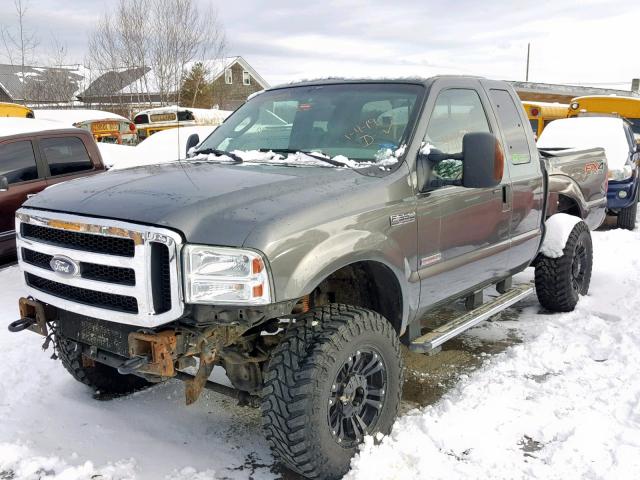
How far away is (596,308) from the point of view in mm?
5672

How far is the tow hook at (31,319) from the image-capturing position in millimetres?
3197

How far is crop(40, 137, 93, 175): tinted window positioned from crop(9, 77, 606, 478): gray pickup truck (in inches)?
138

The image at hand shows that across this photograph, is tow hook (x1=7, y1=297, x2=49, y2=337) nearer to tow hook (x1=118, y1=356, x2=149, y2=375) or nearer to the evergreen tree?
tow hook (x1=118, y1=356, x2=149, y2=375)

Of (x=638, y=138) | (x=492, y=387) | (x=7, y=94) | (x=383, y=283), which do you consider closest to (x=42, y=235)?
(x=383, y=283)

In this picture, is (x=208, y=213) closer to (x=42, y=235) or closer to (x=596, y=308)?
(x=42, y=235)

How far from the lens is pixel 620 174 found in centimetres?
1014

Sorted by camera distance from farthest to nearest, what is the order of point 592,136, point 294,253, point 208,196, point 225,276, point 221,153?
point 592,136 < point 221,153 < point 208,196 < point 294,253 < point 225,276

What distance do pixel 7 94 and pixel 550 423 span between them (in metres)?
45.3

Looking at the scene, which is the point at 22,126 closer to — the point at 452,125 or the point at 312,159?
the point at 312,159

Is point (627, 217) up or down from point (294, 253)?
down

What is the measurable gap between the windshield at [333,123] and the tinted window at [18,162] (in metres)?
3.45

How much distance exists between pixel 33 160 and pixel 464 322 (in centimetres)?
529

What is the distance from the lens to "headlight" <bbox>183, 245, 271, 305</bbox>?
8.41ft

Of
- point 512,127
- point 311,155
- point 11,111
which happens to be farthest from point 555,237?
point 11,111
